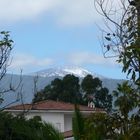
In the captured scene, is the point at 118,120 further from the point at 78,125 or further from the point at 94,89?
the point at 94,89

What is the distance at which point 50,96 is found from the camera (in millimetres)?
44125

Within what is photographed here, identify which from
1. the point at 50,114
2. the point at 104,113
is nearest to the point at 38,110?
the point at 50,114

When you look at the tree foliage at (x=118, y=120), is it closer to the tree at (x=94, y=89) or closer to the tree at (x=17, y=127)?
the tree at (x=17, y=127)

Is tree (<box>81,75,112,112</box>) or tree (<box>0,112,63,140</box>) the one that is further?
tree (<box>81,75,112,112</box>)

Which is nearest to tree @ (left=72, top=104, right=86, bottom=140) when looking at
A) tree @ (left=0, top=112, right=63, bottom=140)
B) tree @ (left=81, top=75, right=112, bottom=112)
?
tree @ (left=0, top=112, right=63, bottom=140)

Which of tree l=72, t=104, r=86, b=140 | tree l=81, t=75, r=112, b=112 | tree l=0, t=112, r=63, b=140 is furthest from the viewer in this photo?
tree l=81, t=75, r=112, b=112

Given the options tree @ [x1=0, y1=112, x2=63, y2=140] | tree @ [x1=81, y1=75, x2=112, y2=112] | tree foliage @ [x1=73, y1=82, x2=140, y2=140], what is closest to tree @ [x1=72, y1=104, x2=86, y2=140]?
tree foliage @ [x1=73, y1=82, x2=140, y2=140]

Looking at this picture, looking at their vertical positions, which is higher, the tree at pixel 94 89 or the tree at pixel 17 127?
the tree at pixel 94 89

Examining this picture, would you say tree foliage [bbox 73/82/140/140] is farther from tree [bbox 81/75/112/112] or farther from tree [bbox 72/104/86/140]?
tree [bbox 81/75/112/112]

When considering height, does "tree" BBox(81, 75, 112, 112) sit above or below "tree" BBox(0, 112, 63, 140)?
above

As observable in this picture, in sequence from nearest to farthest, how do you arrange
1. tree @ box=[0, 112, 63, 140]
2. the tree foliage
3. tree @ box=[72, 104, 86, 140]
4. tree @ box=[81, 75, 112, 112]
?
1. the tree foliage
2. tree @ box=[72, 104, 86, 140]
3. tree @ box=[0, 112, 63, 140]
4. tree @ box=[81, 75, 112, 112]

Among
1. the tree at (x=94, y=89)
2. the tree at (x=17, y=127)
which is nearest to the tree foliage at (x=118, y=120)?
the tree at (x=17, y=127)

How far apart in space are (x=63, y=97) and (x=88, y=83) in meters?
3.41

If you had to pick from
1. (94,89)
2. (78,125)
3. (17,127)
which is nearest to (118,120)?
(78,125)
